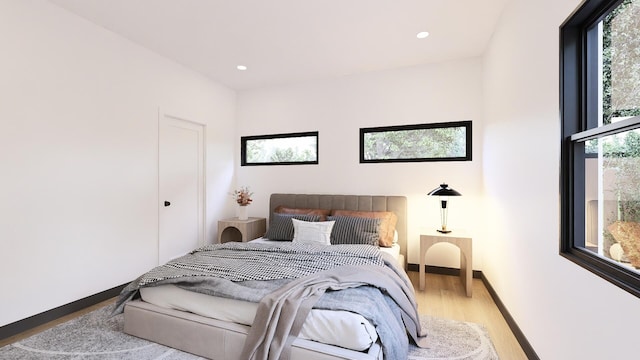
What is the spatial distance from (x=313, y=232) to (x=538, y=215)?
6.96 ft

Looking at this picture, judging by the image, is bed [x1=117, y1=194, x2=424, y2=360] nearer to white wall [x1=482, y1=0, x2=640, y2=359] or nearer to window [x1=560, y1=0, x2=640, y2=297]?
white wall [x1=482, y1=0, x2=640, y2=359]

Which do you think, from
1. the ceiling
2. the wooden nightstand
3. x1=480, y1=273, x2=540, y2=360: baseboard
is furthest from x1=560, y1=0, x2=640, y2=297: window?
the wooden nightstand

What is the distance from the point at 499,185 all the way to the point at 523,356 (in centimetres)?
145

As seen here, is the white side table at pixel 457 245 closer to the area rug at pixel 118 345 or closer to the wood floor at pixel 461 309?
the wood floor at pixel 461 309

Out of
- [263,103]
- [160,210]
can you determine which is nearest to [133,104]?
[160,210]

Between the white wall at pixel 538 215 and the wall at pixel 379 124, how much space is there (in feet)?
2.17

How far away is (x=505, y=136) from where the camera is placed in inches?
96.9

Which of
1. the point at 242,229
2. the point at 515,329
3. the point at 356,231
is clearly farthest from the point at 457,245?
the point at 242,229

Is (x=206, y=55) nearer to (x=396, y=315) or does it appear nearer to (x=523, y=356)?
Result: (x=396, y=315)

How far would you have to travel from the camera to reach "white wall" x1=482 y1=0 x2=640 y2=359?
1.17 m

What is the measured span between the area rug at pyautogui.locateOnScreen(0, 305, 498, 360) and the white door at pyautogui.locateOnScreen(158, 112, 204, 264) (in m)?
1.25

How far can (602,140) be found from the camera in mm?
1299

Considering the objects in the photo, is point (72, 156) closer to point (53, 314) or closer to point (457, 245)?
point (53, 314)

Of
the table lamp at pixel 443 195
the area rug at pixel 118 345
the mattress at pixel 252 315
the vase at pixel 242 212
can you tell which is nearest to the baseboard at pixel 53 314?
the area rug at pixel 118 345
